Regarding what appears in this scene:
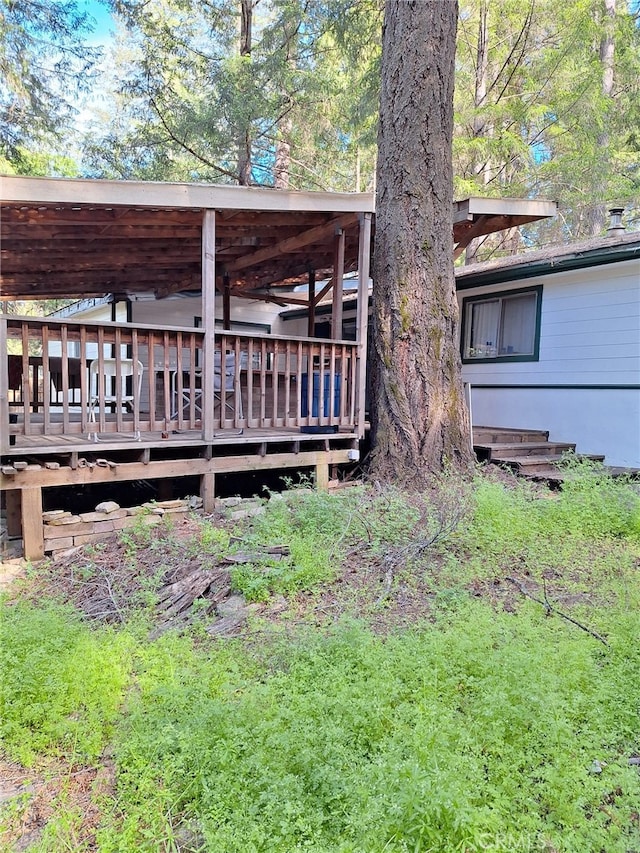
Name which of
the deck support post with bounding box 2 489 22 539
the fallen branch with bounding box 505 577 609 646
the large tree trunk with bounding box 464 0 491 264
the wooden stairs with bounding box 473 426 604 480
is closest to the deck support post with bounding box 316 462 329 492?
the wooden stairs with bounding box 473 426 604 480

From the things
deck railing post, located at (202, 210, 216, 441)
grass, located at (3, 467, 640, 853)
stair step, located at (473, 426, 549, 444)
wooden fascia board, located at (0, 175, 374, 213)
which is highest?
wooden fascia board, located at (0, 175, 374, 213)

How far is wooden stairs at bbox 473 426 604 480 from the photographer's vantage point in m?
7.00

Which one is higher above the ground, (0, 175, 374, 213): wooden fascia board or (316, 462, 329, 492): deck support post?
(0, 175, 374, 213): wooden fascia board

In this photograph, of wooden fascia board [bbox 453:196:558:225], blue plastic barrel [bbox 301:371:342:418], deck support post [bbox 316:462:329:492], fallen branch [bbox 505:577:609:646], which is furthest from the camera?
wooden fascia board [bbox 453:196:558:225]

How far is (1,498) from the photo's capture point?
19.0 ft

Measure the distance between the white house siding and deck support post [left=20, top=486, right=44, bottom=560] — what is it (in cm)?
692

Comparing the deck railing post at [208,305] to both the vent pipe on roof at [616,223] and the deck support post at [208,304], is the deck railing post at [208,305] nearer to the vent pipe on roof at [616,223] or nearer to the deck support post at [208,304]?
the deck support post at [208,304]

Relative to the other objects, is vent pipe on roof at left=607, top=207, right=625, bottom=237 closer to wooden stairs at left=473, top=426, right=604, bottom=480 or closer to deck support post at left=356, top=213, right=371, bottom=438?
wooden stairs at left=473, top=426, right=604, bottom=480

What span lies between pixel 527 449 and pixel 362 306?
10.6ft

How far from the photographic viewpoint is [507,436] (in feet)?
26.2

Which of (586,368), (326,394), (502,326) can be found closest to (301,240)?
(326,394)

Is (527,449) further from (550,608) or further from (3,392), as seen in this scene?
(3,392)

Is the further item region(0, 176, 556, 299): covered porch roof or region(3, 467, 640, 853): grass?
region(0, 176, 556, 299): covered porch roof

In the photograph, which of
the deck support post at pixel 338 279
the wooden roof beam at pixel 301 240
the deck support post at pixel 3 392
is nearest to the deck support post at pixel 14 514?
the deck support post at pixel 3 392
